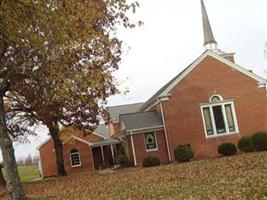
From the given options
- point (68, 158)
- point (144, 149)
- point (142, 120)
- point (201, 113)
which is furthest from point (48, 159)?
point (201, 113)

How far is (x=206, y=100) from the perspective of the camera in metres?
43.2

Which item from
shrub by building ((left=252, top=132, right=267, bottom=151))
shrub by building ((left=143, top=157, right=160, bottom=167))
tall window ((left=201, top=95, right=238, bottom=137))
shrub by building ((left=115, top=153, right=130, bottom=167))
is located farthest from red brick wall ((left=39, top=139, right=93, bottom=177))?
shrub by building ((left=252, top=132, right=267, bottom=151))

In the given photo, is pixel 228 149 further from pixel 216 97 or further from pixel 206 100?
pixel 216 97

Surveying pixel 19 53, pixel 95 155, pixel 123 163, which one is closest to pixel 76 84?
pixel 19 53

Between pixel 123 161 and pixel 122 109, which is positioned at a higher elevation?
pixel 122 109

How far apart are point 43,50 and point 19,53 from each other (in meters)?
2.93

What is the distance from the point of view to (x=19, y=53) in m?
20.1

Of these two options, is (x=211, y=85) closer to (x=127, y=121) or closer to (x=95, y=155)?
(x=127, y=121)

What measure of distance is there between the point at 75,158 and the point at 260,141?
95.9 ft

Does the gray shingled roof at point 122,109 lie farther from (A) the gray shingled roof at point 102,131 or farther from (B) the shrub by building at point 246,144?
(B) the shrub by building at point 246,144

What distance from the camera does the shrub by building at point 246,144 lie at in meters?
38.3

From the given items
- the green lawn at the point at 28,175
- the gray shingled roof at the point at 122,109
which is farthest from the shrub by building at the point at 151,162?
the gray shingled roof at the point at 122,109

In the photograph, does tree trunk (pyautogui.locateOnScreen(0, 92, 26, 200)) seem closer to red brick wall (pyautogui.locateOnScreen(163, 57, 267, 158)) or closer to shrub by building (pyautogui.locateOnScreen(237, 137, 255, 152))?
shrub by building (pyautogui.locateOnScreen(237, 137, 255, 152))

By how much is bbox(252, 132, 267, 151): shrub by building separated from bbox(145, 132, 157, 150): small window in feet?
28.7
